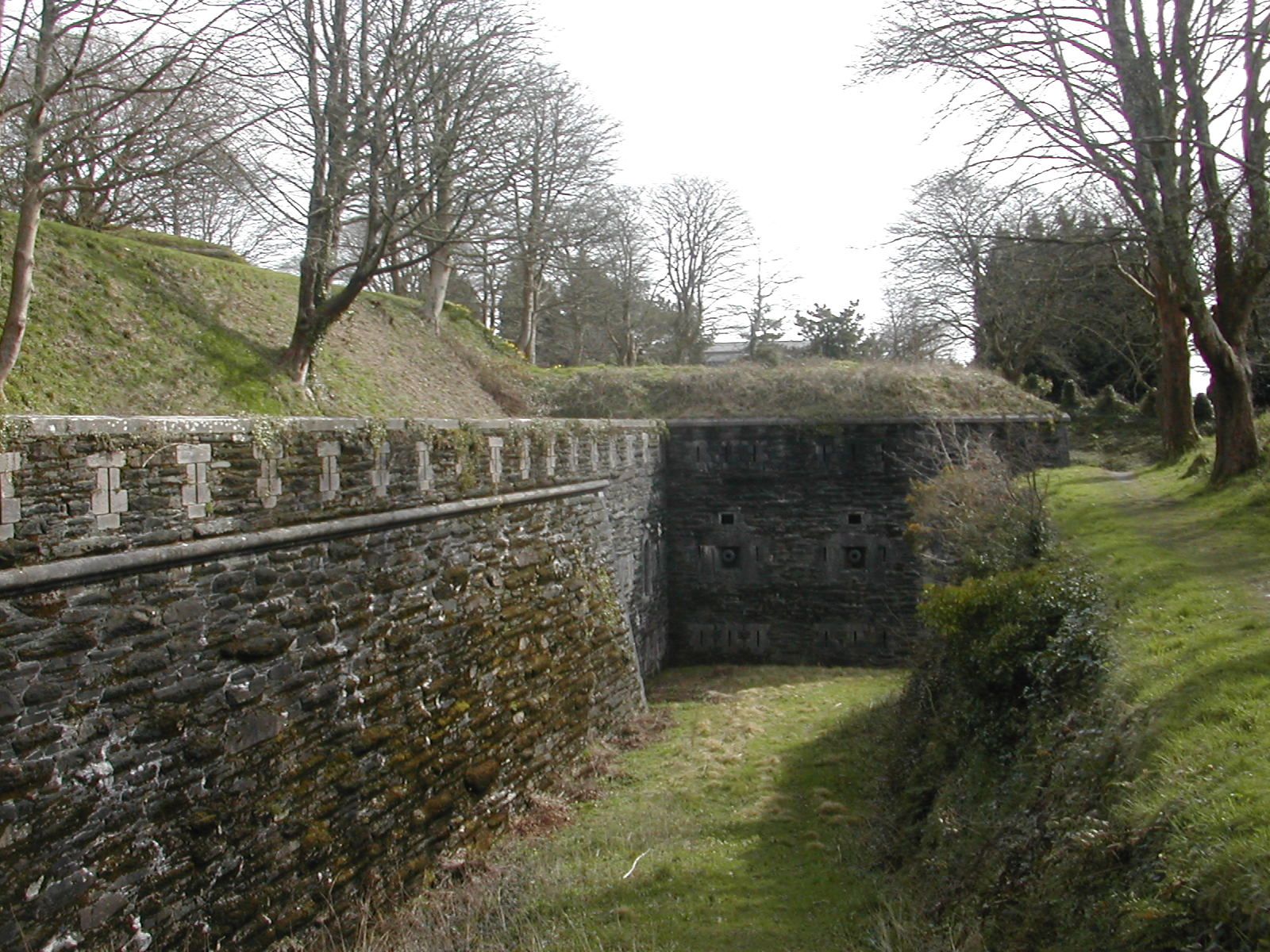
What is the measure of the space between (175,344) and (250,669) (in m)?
7.12

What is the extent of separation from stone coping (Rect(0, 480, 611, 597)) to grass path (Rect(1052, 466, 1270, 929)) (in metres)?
5.46

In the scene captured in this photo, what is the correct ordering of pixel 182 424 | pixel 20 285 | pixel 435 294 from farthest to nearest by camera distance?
pixel 435 294
pixel 20 285
pixel 182 424

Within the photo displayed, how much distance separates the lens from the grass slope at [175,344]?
1022cm

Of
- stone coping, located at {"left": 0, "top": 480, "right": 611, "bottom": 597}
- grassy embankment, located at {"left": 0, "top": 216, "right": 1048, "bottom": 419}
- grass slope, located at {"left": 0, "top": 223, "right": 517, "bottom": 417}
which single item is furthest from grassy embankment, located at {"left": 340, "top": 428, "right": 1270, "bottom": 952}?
grass slope, located at {"left": 0, "top": 223, "right": 517, "bottom": 417}

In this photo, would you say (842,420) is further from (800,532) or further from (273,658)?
(273,658)

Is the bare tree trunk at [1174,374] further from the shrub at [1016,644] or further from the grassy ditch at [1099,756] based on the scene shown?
the shrub at [1016,644]

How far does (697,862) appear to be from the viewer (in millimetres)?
7836

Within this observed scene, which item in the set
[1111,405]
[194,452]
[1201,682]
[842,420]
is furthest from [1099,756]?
[1111,405]

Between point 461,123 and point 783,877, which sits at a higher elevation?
point 461,123

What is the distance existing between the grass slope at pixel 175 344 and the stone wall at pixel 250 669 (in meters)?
4.04

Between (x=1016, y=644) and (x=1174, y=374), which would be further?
(x=1174, y=374)

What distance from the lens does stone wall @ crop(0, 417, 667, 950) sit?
5.06 metres

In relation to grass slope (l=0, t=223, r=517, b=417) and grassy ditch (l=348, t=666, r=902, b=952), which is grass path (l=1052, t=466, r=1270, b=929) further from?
grass slope (l=0, t=223, r=517, b=417)

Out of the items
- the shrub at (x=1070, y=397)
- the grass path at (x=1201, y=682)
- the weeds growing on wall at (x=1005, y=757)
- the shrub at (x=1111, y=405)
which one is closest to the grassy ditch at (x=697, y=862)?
the weeds growing on wall at (x=1005, y=757)
